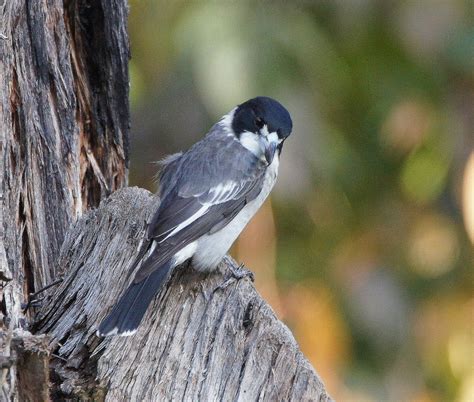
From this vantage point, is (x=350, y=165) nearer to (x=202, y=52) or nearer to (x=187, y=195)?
(x=202, y=52)

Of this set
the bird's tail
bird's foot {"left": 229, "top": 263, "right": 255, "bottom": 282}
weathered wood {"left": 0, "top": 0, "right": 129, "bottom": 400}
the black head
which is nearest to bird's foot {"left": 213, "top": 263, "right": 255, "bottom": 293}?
bird's foot {"left": 229, "top": 263, "right": 255, "bottom": 282}

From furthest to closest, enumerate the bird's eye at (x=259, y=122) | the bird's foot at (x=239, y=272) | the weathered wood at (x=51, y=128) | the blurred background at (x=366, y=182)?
the blurred background at (x=366, y=182), the bird's eye at (x=259, y=122), the bird's foot at (x=239, y=272), the weathered wood at (x=51, y=128)

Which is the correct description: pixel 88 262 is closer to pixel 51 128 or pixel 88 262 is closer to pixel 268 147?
pixel 51 128

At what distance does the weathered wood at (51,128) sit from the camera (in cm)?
354

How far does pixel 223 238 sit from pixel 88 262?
33.6 inches

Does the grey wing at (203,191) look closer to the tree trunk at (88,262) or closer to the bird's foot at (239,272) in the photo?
the tree trunk at (88,262)

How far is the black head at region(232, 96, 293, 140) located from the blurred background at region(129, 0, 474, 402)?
92cm

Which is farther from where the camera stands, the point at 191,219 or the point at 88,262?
the point at 191,219

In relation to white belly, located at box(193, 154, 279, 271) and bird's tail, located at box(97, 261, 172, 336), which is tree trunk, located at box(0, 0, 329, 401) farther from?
white belly, located at box(193, 154, 279, 271)

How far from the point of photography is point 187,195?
14.5 feet

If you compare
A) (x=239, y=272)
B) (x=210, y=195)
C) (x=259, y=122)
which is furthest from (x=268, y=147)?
(x=239, y=272)

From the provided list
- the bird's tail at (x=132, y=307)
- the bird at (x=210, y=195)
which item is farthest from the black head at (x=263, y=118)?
the bird's tail at (x=132, y=307)

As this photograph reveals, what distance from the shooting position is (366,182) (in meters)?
7.43

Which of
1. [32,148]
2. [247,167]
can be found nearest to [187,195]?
[247,167]
